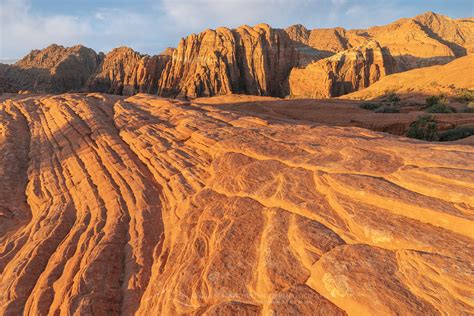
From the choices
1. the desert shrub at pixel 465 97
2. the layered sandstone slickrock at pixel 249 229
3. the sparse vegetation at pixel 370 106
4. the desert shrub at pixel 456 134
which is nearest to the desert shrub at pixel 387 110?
the sparse vegetation at pixel 370 106

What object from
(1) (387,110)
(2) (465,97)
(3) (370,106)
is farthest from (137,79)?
(2) (465,97)

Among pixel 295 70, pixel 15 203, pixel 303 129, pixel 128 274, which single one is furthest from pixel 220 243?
pixel 295 70

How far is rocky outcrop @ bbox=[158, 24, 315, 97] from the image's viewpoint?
5028 centimetres

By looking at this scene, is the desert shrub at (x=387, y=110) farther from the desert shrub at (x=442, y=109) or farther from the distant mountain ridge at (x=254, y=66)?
the distant mountain ridge at (x=254, y=66)

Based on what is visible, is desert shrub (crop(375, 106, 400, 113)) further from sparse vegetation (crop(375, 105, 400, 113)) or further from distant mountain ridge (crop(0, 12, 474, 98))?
distant mountain ridge (crop(0, 12, 474, 98))

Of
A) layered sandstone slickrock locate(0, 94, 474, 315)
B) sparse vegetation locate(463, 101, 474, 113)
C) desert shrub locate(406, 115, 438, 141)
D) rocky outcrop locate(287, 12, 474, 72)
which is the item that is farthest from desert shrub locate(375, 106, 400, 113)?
Answer: rocky outcrop locate(287, 12, 474, 72)

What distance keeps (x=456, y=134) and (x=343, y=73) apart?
3481 centimetres

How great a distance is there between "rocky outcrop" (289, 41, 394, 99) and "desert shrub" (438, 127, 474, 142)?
31395 mm

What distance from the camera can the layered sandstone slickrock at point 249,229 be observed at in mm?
3830

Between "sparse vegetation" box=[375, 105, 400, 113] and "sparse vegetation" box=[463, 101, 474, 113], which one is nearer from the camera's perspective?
"sparse vegetation" box=[463, 101, 474, 113]

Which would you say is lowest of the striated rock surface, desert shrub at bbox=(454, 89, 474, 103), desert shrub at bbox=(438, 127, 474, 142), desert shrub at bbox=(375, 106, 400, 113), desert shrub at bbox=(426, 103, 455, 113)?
desert shrub at bbox=(438, 127, 474, 142)

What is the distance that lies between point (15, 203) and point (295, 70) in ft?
146

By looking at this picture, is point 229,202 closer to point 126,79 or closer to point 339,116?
point 339,116

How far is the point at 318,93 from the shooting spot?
1763 inches
